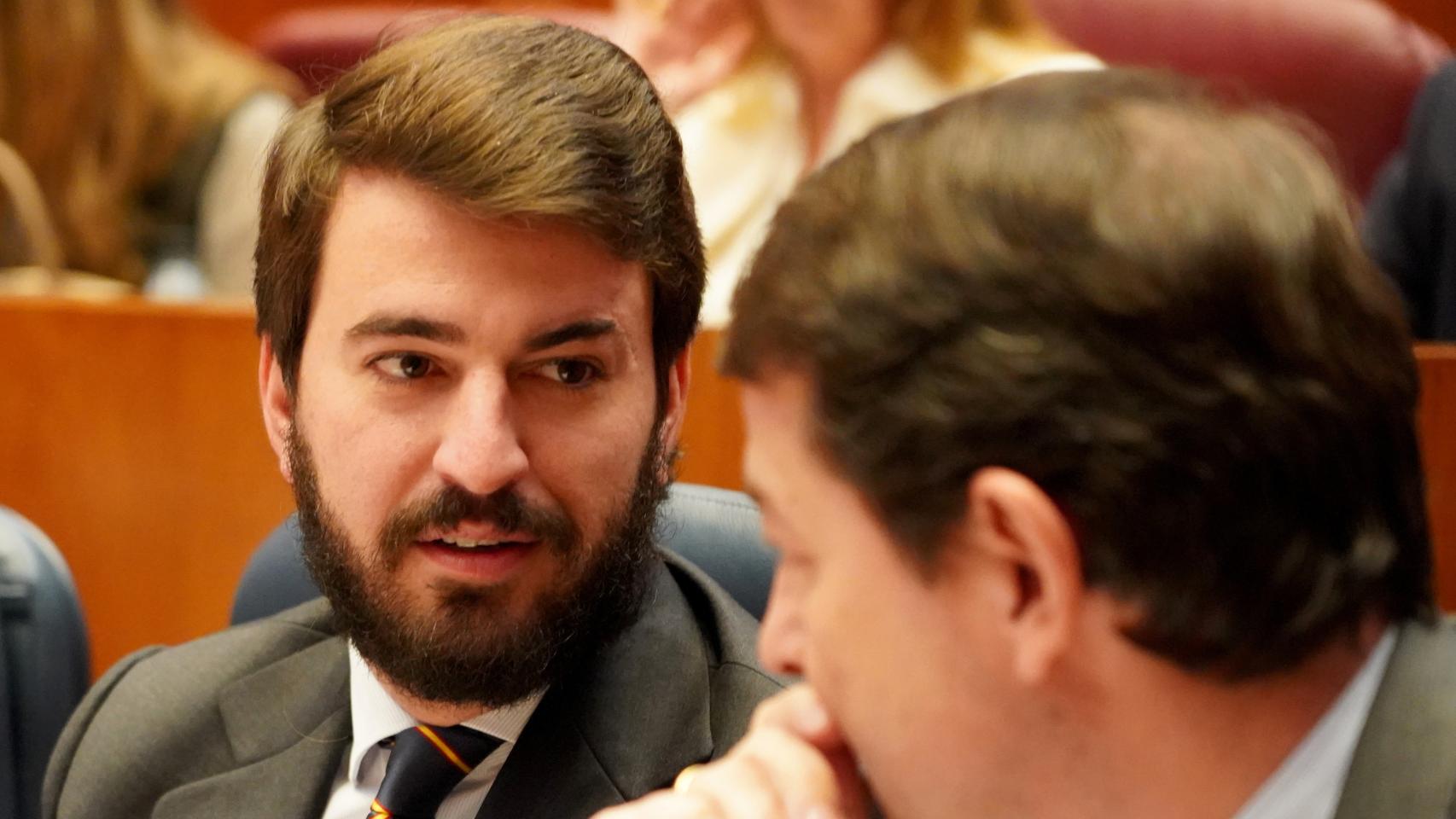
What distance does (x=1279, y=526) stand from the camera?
32.7 inches

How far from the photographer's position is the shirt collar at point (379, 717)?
136 cm

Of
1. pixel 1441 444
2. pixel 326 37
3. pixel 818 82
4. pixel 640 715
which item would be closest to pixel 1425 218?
pixel 1441 444

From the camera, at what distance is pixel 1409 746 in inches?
34.8

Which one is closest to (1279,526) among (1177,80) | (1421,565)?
(1421,565)

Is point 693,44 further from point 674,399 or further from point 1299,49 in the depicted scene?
point 674,399

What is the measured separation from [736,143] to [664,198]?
1286 millimetres

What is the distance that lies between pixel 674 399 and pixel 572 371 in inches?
5.7

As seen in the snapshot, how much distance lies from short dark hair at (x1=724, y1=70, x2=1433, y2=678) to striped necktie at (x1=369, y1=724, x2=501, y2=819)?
22.9 inches

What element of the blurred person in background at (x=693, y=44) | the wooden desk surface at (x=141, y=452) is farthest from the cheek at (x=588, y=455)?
the blurred person in background at (x=693, y=44)

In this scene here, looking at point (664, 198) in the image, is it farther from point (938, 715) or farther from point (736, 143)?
point (736, 143)

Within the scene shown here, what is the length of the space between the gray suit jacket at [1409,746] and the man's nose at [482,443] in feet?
2.00

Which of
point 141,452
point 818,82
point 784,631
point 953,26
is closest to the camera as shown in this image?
point 784,631

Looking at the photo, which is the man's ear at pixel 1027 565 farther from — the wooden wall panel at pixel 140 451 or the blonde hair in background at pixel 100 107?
the blonde hair in background at pixel 100 107

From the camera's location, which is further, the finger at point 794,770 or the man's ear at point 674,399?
the man's ear at point 674,399
